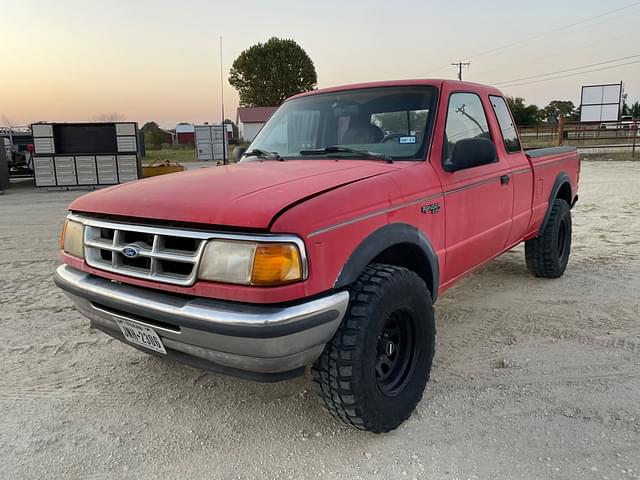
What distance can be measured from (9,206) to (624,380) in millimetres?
12615

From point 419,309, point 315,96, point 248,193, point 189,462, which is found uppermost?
point 315,96

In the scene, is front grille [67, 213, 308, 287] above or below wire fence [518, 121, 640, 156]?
below

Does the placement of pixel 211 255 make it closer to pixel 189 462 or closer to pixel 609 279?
pixel 189 462

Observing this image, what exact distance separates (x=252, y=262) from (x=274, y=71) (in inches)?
2108

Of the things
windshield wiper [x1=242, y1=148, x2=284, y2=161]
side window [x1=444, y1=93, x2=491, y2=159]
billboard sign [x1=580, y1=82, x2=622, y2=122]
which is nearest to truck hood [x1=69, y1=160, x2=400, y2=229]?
windshield wiper [x1=242, y1=148, x2=284, y2=161]

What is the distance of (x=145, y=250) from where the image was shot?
2.30m

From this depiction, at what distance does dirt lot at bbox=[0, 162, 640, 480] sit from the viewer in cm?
235

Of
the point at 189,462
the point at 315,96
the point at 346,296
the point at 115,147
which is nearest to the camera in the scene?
the point at 346,296

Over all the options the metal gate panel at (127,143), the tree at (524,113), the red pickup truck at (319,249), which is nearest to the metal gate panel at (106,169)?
the metal gate panel at (127,143)

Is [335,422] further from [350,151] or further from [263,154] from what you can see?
[263,154]

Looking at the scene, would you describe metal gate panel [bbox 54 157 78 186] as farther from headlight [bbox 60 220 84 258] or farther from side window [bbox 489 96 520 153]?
side window [bbox 489 96 520 153]

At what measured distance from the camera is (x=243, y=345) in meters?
2.04

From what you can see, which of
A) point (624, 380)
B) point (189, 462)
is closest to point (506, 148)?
point (624, 380)

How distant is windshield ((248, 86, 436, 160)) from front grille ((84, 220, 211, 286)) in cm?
131
